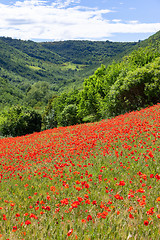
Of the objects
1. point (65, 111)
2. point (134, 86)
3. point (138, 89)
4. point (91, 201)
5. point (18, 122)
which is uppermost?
point (134, 86)

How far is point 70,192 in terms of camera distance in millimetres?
4832

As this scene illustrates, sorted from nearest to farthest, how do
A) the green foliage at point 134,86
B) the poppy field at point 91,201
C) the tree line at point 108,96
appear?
1. the poppy field at point 91,201
2. the green foliage at point 134,86
3. the tree line at point 108,96

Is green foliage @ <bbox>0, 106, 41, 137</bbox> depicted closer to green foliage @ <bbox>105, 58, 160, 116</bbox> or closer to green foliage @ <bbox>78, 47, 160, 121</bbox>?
green foliage @ <bbox>78, 47, 160, 121</bbox>

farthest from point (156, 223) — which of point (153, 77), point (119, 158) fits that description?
point (153, 77)

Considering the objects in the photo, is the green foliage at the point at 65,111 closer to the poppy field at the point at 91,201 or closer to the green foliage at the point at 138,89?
the green foliage at the point at 138,89

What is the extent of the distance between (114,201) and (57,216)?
4.27 ft

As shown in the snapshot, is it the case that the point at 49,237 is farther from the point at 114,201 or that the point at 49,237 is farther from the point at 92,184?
the point at 92,184

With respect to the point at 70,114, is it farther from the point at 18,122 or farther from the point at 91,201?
the point at 91,201

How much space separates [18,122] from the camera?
49031 mm

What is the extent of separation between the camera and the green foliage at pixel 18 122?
49062 mm

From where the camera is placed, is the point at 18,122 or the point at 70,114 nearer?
the point at 70,114

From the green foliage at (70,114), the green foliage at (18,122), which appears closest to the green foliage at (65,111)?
the green foliage at (70,114)

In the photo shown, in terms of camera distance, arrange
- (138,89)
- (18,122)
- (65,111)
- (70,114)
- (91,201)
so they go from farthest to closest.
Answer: (18,122) → (65,111) → (70,114) → (138,89) → (91,201)

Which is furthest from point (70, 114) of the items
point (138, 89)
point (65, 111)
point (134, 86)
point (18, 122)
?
point (134, 86)
